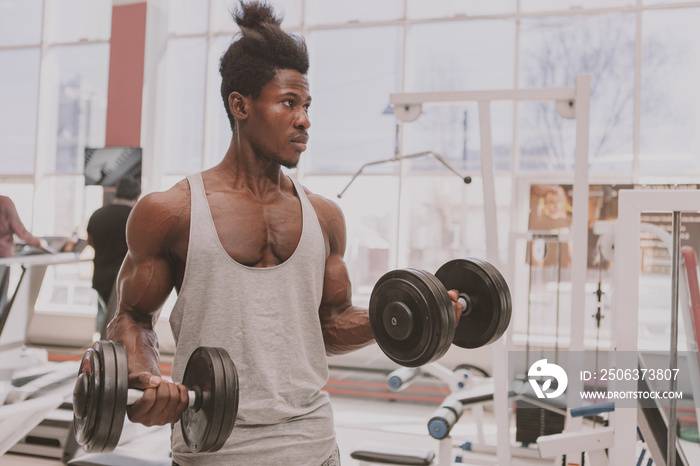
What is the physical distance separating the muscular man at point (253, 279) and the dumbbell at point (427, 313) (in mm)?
82

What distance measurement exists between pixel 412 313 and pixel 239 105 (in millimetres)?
583

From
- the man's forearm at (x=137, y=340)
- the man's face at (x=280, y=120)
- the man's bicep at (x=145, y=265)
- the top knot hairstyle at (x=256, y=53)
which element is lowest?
the man's forearm at (x=137, y=340)

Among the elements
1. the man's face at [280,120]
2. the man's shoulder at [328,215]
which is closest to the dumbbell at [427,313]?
the man's shoulder at [328,215]

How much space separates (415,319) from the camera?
136cm

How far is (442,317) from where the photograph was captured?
134 cm

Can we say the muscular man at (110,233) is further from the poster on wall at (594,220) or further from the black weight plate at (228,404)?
the black weight plate at (228,404)

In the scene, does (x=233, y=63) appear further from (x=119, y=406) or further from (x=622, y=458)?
(x=622, y=458)

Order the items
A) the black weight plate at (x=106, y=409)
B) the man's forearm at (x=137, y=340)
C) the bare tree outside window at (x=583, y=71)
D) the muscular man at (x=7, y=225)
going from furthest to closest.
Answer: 1. the bare tree outside window at (x=583, y=71)
2. the muscular man at (x=7, y=225)
3. the man's forearm at (x=137, y=340)
4. the black weight plate at (x=106, y=409)

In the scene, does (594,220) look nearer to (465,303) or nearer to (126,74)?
(465,303)

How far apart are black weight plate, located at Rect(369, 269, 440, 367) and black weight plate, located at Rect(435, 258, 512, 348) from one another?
0.64 feet

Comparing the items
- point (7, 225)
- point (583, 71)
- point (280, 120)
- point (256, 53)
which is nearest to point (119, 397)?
A: point (280, 120)

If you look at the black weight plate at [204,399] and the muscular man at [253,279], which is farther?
the muscular man at [253,279]

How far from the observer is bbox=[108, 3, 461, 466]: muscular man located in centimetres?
125

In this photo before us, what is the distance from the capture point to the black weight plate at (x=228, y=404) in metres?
1.11
